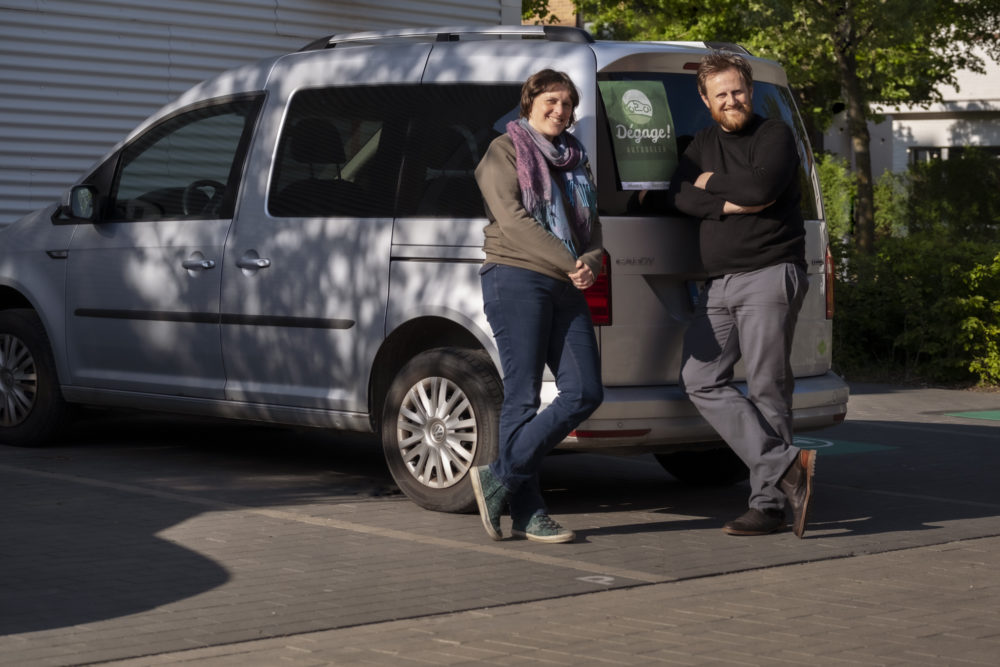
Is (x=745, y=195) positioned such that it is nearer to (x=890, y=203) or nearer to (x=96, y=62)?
(x=96, y=62)

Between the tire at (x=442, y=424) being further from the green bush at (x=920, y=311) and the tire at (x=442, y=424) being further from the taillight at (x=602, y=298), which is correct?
the green bush at (x=920, y=311)

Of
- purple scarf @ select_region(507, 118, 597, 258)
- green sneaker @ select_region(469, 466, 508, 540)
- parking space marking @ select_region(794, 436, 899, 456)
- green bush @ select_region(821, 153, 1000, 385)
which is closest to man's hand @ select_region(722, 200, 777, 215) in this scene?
purple scarf @ select_region(507, 118, 597, 258)

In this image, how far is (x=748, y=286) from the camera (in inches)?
280

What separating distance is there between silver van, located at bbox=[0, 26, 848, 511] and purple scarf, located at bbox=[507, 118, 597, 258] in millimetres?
244

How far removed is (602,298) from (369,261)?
1.24 meters

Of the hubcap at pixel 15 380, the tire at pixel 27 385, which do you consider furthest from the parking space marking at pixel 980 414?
the hubcap at pixel 15 380

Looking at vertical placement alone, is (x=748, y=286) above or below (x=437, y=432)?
above

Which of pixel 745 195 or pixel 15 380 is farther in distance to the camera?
pixel 15 380

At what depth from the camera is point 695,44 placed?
7648 mm

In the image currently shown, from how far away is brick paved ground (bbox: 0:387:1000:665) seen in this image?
5207 mm

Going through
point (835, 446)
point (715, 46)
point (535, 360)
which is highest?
point (715, 46)

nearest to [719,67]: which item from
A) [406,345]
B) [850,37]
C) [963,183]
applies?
[406,345]

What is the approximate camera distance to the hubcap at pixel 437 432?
289 inches

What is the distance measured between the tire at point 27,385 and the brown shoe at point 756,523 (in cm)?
402
